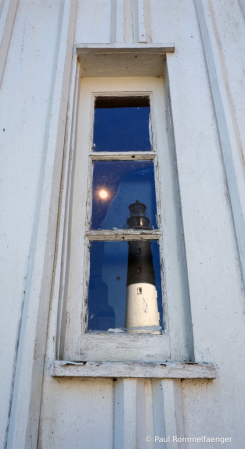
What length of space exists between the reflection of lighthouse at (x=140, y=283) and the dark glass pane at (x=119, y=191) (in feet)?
0.13

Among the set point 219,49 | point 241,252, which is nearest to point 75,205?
point 241,252

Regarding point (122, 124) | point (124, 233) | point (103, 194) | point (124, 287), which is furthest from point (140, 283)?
point (122, 124)

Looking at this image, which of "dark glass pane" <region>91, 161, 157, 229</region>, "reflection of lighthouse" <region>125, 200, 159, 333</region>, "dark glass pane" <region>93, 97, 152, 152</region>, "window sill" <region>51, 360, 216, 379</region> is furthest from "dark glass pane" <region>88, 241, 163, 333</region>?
"dark glass pane" <region>93, 97, 152, 152</region>

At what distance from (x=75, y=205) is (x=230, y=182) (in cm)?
77

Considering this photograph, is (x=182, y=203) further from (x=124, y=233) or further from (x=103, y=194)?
(x=103, y=194)

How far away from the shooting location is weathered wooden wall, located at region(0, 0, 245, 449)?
3.76 feet

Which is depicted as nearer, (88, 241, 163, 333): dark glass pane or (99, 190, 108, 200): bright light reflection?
(88, 241, 163, 333): dark glass pane

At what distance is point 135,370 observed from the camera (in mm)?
1174

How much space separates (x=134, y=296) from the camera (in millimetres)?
1479

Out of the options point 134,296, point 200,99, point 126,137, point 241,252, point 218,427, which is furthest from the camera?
point 126,137

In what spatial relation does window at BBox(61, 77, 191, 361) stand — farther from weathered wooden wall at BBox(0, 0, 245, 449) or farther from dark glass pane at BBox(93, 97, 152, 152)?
weathered wooden wall at BBox(0, 0, 245, 449)

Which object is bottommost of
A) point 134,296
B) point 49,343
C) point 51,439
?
point 51,439

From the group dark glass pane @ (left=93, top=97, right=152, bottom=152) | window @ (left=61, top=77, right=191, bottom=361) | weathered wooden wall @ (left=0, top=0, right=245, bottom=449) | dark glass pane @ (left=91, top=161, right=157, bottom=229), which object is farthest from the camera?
dark glass pane @ (left=93, top=97, right=152, bottom=152)

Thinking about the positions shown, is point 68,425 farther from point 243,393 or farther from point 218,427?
point 243,393
